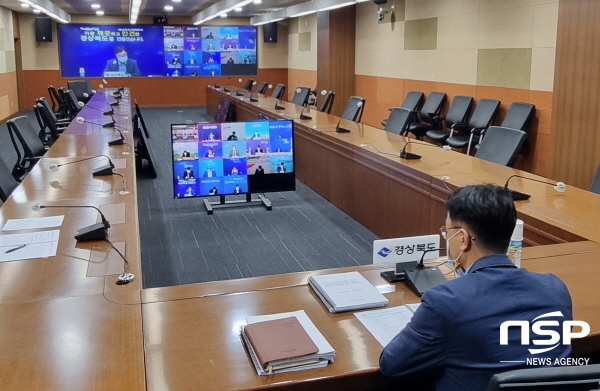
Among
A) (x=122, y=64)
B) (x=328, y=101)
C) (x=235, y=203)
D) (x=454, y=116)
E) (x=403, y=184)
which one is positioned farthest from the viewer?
(x=122, y=64)

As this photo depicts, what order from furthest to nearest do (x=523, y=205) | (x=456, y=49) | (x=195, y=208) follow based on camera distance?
(x=456, y=49) → (x=195, y=208) → (x=523, y=205)

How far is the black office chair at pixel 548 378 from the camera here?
3.48ft

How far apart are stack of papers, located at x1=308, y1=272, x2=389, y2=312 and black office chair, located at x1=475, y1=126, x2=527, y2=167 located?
2.60 meters

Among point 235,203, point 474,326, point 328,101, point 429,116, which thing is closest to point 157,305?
point 474,326

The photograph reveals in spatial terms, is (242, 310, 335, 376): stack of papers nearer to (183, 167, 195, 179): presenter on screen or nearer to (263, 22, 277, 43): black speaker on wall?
(183, 167, 195, 179): presenter on screen

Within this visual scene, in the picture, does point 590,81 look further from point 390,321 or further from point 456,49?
point 390,321

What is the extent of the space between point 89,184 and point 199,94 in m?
13.5

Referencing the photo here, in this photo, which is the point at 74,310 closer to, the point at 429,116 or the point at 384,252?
the point at 384,252

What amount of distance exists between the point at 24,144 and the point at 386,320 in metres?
4.22

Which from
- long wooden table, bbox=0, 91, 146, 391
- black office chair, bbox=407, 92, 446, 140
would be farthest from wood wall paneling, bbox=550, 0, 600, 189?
long wooden table, bbox=0, 91, 146, 391

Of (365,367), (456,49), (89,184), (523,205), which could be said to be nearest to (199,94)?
(456,49)

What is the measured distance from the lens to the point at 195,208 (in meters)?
5.53

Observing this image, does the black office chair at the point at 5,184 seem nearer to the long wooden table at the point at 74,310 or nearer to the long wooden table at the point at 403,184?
the long wooden table at the point at 74,310

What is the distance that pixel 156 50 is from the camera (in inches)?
643
